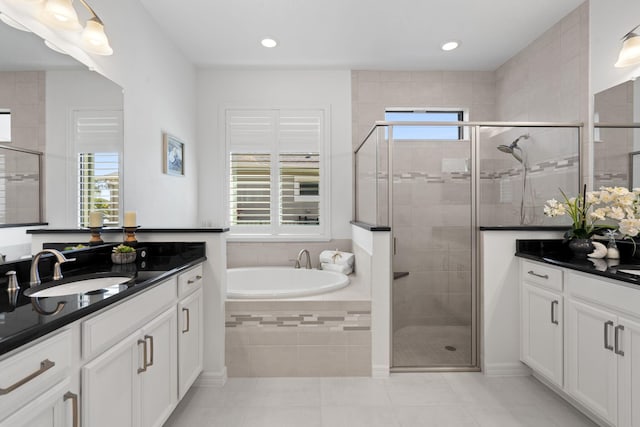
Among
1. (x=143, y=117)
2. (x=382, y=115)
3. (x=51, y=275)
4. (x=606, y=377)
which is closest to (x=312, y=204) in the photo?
(x=382, y=115)

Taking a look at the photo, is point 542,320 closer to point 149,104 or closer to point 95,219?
point 95,219

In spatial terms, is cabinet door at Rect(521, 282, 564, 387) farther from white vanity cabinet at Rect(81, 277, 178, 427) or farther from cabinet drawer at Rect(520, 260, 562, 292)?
white vanity cabinet at Rect(81, 277, 178, 427)

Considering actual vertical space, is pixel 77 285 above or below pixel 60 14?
below

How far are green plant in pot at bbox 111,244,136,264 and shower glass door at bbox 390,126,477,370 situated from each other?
1.79m

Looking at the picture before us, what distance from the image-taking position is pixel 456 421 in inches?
75.3

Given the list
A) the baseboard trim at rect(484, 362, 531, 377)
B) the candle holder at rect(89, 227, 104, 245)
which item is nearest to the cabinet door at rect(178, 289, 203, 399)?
the candle holder at rect(89, 227, 104, 245)

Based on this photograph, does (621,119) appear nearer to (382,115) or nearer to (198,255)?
(382,115)

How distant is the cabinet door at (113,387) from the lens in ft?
3.68

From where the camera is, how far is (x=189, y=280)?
2033mm

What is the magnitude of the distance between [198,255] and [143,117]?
121 centimetres

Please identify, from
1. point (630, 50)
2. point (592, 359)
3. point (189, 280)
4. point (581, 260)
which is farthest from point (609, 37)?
point (189, 280)

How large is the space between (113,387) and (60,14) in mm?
1786

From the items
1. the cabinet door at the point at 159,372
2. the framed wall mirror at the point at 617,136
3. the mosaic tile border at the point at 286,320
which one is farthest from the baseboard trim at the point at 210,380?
the framed wall mirror at the point at 617,136

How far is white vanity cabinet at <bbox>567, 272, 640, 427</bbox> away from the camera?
60.4 inches
